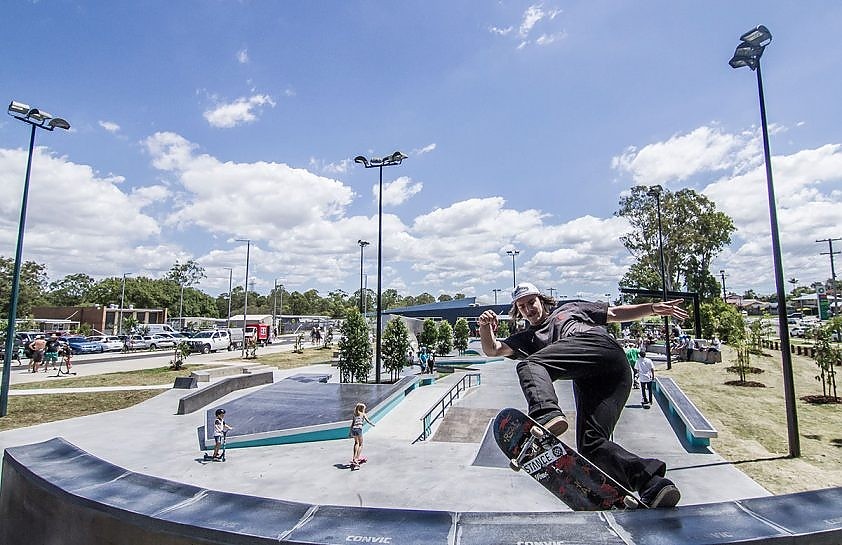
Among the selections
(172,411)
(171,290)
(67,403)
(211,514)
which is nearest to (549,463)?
(211,514)

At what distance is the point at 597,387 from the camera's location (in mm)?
3094

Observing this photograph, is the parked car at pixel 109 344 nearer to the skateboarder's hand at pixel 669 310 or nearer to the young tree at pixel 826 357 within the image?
the skateboarder's hand at pixel 669 310

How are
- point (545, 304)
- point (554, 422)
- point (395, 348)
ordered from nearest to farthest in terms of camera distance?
1. point (554, 422)
2. point (545, 304)
3. point (395, 348)

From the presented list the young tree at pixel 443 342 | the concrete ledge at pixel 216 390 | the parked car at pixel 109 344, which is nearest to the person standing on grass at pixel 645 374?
the concrete ledge at pixel 216 390

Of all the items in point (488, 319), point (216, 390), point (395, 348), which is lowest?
point (216, 390)

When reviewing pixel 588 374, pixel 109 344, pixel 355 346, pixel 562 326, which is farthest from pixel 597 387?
pixel 109 344

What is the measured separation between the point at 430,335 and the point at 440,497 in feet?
76.7

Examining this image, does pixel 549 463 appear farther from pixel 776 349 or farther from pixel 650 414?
pixel 776 349

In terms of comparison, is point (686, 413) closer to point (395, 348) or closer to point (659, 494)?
point (659, 494)

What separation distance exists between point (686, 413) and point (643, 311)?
31.7 ft

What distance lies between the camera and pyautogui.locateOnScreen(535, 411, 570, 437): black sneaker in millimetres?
2521

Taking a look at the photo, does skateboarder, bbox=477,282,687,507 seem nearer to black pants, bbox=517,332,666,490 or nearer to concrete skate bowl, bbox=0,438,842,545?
black pants, bbox=517,332,666,490

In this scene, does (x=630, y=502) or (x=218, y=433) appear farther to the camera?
(x=218, y=433)

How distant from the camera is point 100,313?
202ft
